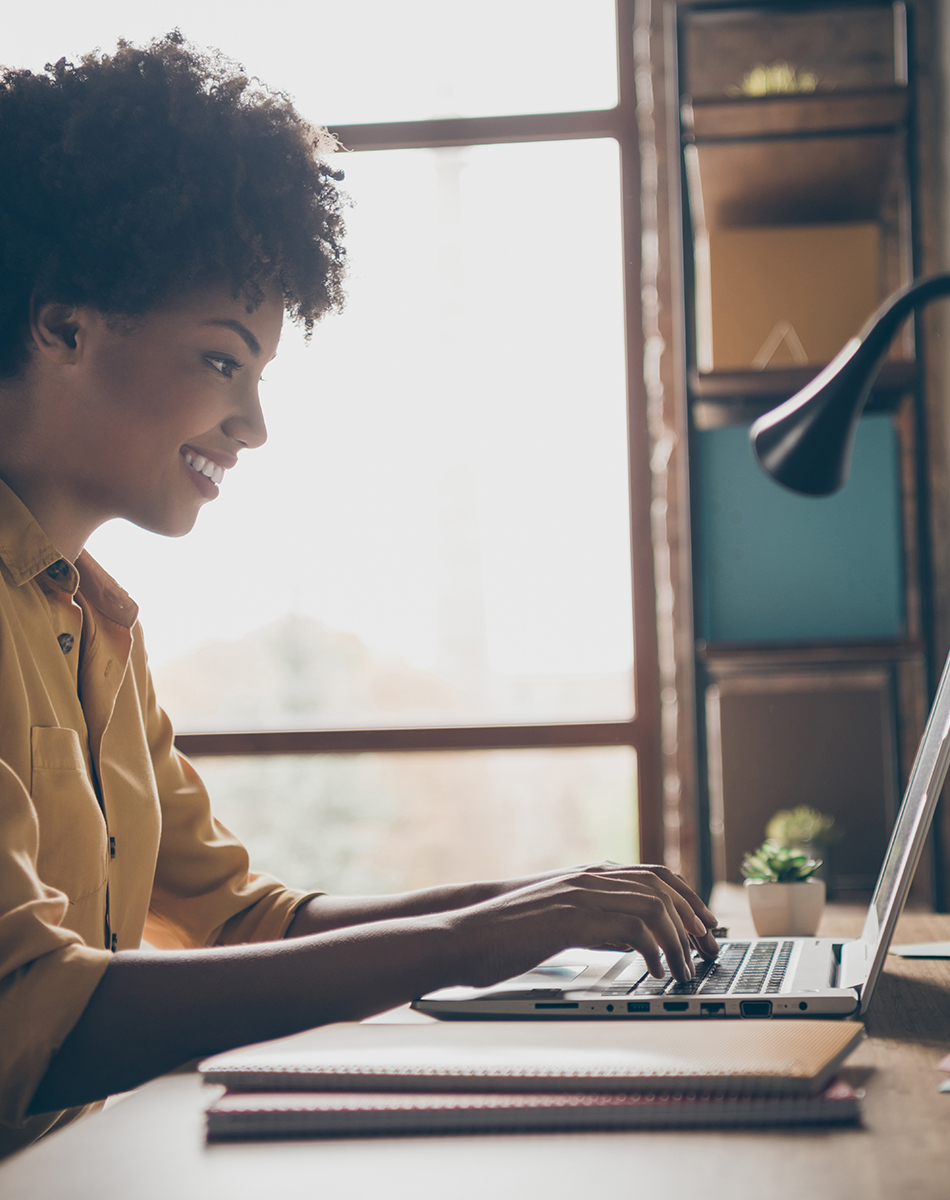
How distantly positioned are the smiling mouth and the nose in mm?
35

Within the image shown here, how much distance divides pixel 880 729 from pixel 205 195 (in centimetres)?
132

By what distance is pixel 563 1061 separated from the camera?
57 cm

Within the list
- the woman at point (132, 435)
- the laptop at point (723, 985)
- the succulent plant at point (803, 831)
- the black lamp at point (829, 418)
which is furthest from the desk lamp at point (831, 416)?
the woman at point (132, 435)

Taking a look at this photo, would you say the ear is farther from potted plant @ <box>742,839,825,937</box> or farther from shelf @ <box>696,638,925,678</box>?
shelf @ <box>696,638,925,678</box>

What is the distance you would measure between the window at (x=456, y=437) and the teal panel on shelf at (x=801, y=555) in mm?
474

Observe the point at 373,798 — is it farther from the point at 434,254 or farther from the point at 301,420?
the point at 434,254

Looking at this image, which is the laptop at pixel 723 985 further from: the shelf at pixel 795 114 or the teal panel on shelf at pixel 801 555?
the shelf at pixel 795 114

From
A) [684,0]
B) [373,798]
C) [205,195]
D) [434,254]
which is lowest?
[373,798]

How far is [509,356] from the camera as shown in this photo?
250 cm

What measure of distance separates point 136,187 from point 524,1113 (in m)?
0.92

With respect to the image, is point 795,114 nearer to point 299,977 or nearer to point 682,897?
point 682,897

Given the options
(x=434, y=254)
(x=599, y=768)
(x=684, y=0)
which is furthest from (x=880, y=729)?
(x=434, y=254)

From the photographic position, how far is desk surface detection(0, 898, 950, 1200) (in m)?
0.45

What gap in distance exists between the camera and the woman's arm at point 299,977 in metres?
0.69
